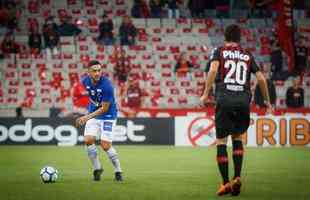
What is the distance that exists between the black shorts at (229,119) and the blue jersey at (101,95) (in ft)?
9.99

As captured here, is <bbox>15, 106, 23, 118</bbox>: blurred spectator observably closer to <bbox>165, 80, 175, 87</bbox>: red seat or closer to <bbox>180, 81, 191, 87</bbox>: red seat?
<bbox>165, 80, 175, 87</bbox>: red seat

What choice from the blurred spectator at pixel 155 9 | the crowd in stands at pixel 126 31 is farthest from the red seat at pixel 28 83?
the blurred spectator at pixel 155 9

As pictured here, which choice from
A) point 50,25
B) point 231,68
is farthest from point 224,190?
point 50,25

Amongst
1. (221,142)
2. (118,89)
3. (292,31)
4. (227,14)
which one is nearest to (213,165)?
(221,142)

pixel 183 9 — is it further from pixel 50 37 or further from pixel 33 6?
pixel 33 6

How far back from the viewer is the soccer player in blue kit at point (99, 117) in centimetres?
1435

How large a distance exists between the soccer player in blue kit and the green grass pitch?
1.22 feet

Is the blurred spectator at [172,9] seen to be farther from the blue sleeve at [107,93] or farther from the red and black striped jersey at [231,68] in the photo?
the red and black striped jersey at [231,68]

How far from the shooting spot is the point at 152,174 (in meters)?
15.7

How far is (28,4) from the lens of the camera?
33.1m

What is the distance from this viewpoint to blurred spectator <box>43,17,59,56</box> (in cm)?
3106

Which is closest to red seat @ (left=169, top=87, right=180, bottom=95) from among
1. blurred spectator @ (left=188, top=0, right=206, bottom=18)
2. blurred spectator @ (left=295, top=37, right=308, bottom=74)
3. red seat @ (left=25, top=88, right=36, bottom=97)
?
blurred spectator @ (left=188, top=0, right=206, bottom=18)

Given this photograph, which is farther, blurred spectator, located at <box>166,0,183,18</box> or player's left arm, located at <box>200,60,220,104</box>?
blurred spectator, located at <box>166,0,183,18</box>

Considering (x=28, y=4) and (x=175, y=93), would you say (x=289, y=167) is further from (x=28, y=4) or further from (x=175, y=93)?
(x=28, y=4)
